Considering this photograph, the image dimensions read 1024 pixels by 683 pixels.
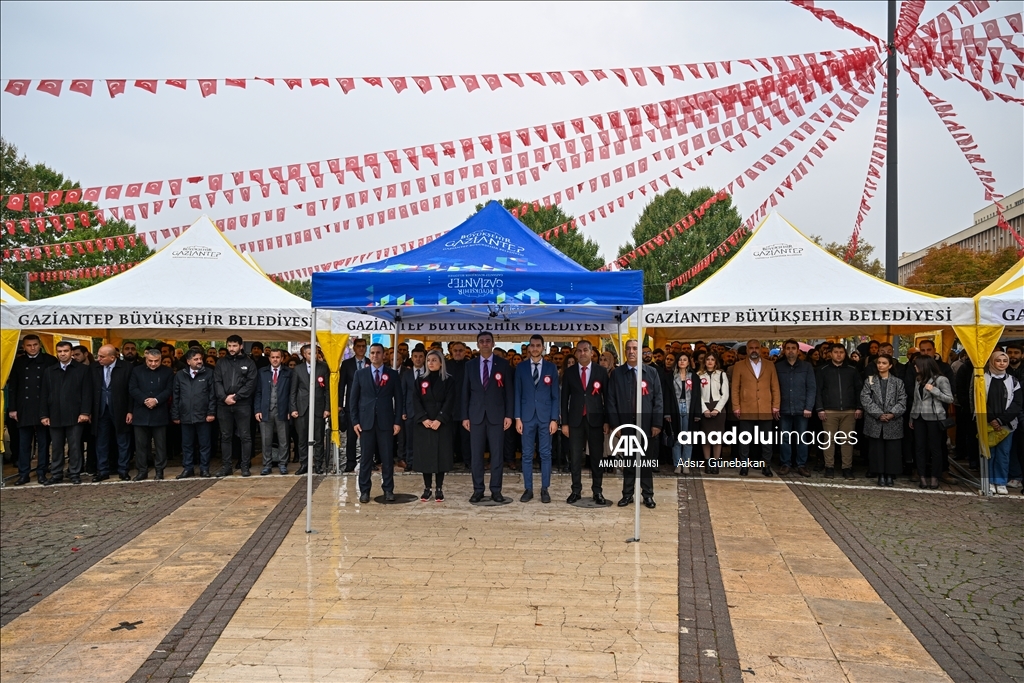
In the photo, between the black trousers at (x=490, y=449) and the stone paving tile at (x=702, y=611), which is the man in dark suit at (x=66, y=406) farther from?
the stone paving tile at (x=702, y=611)

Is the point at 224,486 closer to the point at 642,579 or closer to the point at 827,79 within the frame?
the point at 642,579

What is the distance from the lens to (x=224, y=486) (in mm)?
9984

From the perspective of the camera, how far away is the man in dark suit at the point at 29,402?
10.3 m

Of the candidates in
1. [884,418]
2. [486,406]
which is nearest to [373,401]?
[486,406]

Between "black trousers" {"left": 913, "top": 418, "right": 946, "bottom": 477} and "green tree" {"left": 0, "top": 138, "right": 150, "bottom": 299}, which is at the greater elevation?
"green tree" {"left": 0, "top": 138, "right": 150, "bottom": 299}

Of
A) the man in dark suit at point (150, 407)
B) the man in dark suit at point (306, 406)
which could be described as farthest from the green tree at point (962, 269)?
the man in dark suit at point (150, 407)

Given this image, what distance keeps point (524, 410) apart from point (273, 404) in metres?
4.17

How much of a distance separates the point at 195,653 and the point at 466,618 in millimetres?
1700

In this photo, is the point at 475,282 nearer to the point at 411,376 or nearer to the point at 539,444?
the point at 411,376

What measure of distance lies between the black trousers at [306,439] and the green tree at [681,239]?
74.1ft

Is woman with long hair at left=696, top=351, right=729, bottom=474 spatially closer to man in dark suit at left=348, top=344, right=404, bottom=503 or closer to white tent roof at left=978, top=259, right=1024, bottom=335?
white tent roof at left=978, top=259, right=1024, bottom=335

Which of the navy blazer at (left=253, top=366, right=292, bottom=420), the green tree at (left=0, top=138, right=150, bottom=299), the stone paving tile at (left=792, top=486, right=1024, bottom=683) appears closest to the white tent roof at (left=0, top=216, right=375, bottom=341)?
the navy blazer at (left=253, top=366, right=292, bottom=420)

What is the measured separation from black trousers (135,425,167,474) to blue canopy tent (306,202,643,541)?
430cm

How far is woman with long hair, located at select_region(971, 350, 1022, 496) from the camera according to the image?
9.26 m
